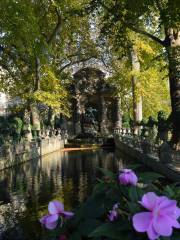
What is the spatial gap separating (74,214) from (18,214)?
9.67 meters

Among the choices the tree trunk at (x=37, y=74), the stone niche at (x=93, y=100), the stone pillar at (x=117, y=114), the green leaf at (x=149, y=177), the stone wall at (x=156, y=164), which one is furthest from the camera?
the stone pillar at (x=117, y=114)

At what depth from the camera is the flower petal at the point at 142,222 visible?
237cm

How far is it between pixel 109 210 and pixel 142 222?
2.63 feet

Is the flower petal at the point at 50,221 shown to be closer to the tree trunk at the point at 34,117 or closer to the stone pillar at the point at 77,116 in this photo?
the tree trunk at the point at 34,117

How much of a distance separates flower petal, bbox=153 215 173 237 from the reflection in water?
14.5 feet

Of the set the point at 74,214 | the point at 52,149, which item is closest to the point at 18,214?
the point at 74,214

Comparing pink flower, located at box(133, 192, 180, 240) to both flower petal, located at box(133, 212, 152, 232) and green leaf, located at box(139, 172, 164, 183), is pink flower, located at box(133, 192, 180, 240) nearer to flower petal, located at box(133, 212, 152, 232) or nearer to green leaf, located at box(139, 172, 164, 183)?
flower petal, located at box(133, 212, 152, 232)

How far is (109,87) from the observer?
54.3m

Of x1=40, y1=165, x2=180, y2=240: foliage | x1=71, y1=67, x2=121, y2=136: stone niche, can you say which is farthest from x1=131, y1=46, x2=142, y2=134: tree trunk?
x1=40, y1=165, x2=180, y2=240: foliage

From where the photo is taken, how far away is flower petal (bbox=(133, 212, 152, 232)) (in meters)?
2.37

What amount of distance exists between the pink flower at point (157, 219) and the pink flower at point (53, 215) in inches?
24.7

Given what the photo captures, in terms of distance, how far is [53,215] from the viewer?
9.46ft

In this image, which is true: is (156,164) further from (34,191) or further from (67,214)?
(67,214)

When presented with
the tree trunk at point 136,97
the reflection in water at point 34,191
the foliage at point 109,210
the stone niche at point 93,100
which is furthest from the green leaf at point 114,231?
the stone niche at point 93,100
